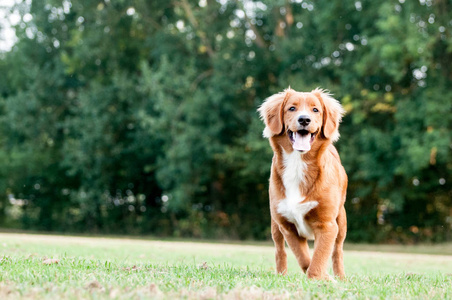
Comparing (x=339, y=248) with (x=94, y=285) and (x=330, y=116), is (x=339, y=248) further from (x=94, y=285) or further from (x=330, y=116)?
(x=94, y=285)

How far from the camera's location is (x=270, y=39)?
30062mm

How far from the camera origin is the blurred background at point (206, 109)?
73.6 ft

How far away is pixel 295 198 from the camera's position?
20.9 feet

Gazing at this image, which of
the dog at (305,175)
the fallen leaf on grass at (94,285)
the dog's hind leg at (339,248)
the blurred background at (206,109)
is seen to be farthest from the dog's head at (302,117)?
the blurred background at (206,109)

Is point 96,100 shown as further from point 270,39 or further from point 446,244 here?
point 446,244

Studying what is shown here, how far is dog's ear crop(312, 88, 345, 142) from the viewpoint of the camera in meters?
6.68

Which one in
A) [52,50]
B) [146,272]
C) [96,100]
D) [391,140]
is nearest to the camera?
[146,272]

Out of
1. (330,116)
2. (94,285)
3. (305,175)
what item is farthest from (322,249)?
(94,285)

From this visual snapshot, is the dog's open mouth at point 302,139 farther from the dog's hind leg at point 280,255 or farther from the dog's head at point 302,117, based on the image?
the dog's hind leg at point 280,255

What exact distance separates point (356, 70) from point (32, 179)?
19427 mm

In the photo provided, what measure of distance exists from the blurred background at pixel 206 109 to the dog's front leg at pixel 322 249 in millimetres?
15001

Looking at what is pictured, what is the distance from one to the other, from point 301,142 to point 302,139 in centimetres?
5

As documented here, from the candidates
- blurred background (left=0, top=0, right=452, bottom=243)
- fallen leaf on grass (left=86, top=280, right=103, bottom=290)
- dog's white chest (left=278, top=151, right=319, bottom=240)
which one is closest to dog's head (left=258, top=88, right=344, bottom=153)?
dog's white chest (left=278, top=151, right=319, bottom=240)

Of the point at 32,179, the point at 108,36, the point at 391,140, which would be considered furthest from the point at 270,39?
the point at 32,179
